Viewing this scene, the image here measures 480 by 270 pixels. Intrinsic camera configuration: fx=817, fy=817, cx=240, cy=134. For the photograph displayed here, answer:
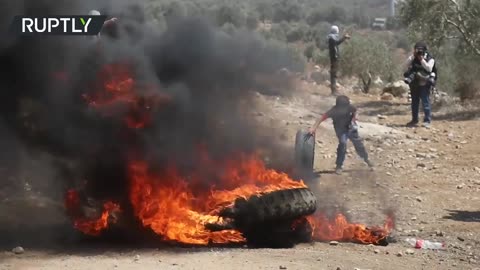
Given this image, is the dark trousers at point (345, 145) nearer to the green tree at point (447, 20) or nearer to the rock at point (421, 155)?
the rock at point (421, 155)

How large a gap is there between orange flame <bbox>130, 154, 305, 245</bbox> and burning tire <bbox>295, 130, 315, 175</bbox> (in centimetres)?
141

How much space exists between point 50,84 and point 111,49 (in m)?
0.78

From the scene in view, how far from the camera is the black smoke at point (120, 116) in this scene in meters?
8.71

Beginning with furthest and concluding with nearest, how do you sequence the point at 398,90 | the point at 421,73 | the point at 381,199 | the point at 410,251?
the point at 398,90 → the point at 421,73 → the point at 381,199 → the point at 410,251

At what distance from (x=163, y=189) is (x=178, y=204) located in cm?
23

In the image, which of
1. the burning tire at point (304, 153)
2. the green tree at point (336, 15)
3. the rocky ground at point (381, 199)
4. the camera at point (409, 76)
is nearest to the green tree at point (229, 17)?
the camera at point (409, 76)

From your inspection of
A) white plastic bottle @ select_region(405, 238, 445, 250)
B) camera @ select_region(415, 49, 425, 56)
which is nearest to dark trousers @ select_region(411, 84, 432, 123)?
camera @ select_region(415, 49, 425, 56)

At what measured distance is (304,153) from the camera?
10.9 metres

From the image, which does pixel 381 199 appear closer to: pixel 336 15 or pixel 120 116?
pixel 120 116

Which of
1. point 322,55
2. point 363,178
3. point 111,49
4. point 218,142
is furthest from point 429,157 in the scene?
point 322,55

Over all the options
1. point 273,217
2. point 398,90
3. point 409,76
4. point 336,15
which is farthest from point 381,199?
point 336,15

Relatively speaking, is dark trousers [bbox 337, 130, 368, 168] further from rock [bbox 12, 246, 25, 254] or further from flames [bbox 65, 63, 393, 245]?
rock [bbox 12, 246, 25, 254]

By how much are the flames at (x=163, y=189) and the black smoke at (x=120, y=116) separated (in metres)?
0.08

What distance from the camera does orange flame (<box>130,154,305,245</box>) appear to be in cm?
849
